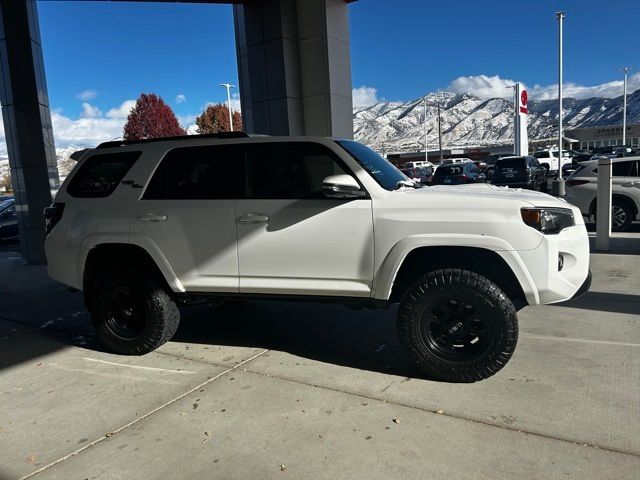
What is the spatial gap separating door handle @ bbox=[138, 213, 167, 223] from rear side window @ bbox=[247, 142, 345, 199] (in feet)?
2.77

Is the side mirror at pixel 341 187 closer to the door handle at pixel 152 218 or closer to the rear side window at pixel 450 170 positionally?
the door handle at pixel 152 218

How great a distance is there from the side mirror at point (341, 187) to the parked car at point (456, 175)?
20.3 meters

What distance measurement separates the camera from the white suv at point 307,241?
3748 mm

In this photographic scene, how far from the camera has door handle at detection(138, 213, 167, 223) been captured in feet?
15.0

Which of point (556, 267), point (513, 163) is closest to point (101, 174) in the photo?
point (556, 267)

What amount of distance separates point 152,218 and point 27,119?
7.79 metres

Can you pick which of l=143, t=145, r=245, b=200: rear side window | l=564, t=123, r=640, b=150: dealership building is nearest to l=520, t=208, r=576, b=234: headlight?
l=143, t=145, r=245, b=200: rear side window

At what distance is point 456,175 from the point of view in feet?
77.6

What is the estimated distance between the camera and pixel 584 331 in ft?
16.4

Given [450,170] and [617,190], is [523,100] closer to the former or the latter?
[450,170]

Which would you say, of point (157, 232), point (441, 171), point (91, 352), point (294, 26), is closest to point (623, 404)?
point (157, 232)

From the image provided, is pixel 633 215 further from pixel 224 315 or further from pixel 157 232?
pixel 157 232

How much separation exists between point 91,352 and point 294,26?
6.93 metres

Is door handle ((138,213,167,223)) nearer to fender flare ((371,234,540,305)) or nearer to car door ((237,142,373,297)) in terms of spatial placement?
car door ((237,142,373,297))
